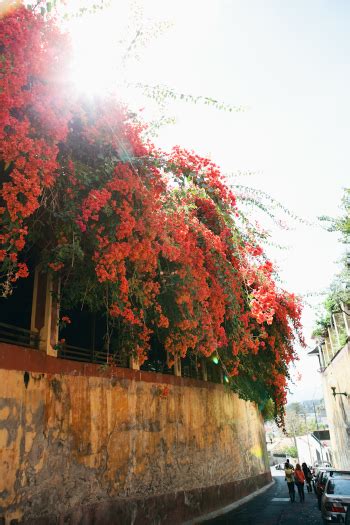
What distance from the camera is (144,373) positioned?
983cm

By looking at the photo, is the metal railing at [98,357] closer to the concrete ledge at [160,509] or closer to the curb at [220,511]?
the concrete ledge at [160,509]

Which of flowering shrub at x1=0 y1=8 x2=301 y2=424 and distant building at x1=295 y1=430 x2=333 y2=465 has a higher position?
flowering shrub at x1=0 y1=8 x2=301 y2=424

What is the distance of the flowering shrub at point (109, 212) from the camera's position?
534 cm

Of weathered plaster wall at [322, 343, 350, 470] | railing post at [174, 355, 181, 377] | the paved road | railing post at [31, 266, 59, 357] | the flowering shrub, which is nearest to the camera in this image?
the flowering shrub

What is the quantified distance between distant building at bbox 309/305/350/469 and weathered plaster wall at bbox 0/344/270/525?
9.73m

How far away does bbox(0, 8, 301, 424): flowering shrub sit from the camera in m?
5.34

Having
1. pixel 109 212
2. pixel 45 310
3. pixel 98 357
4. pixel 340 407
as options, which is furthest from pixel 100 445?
pixel 340 407

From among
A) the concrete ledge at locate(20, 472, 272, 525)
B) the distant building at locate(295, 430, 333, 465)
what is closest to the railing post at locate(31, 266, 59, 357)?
the concrete ledge at locate(20, 472, 272, 525)

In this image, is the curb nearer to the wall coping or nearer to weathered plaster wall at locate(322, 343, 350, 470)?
the wall coping

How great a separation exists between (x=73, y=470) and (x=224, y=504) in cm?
803

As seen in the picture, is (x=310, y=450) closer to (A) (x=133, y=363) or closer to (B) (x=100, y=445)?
(A) (x=133, y=363)

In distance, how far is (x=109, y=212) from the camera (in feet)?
20.6

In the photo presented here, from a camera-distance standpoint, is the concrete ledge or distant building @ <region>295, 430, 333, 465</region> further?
distant building @ <region>295, 430, 333, 465</region>

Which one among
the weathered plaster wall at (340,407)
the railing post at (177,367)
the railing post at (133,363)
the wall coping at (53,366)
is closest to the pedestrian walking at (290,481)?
the weathered plaster wall at (340,407)
